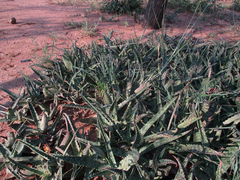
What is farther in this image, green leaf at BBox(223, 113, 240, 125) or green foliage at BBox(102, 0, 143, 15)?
green foliage at BBox(102, 0, 143, 15)

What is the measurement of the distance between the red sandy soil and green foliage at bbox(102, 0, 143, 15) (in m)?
0.23

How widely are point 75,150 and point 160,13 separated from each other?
134 inches

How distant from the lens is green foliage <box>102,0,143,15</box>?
4.46 m

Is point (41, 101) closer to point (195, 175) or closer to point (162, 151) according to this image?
point (162, 151)

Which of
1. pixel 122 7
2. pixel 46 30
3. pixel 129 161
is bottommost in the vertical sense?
pixel 129 161

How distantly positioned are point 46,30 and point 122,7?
91.9 inches

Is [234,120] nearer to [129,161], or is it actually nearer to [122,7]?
[129,161]

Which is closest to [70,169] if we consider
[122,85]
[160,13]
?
[122,85]

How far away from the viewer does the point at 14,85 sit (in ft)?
6.20

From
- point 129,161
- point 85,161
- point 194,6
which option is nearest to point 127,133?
point 129,161

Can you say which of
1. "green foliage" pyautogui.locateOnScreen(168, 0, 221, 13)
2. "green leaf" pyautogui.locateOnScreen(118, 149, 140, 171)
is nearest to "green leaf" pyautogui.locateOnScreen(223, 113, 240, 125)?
"green leaf" pyautogui.locateOnScreen(118, 149, 140, 171)

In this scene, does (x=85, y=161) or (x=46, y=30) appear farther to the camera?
(x=46, y=30)

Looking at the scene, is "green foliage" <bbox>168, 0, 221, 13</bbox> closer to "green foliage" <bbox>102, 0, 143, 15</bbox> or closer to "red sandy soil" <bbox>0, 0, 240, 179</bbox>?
"red sandy soil" <bbox>0, 0, 240, 179</bbox>

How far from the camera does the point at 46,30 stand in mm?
3264
